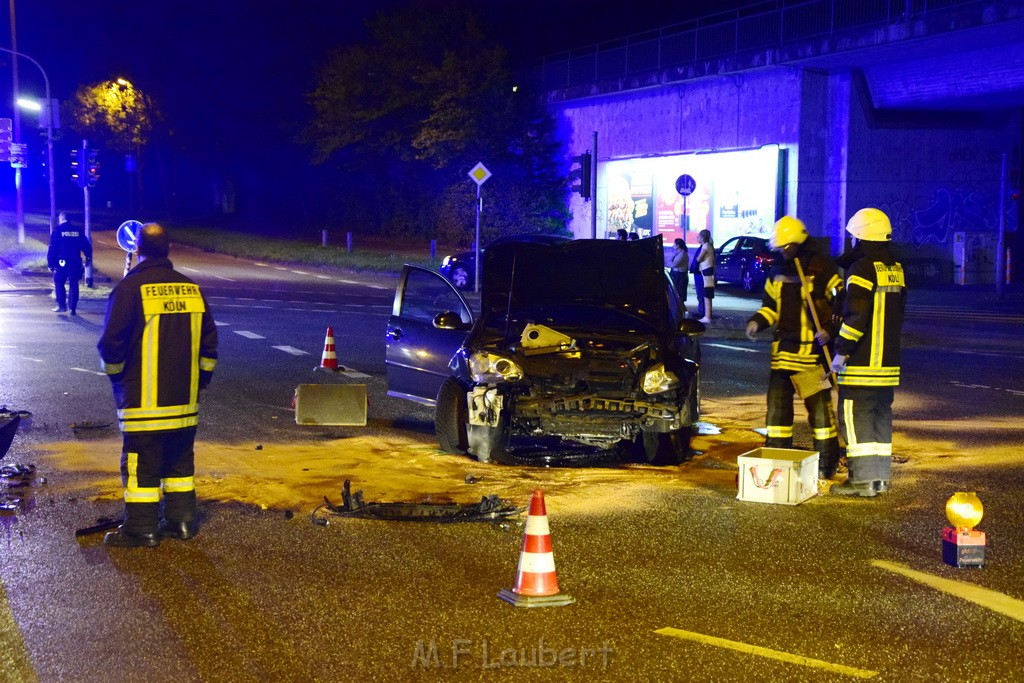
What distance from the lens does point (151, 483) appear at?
688 cm

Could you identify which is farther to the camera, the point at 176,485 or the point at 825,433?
the point at 825,433

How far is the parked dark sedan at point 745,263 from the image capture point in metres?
31.4

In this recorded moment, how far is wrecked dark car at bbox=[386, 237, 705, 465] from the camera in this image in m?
9.01

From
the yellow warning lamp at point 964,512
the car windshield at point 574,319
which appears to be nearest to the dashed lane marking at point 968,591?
the yellow warning lamp at point 964,512

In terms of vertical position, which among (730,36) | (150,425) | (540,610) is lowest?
(540,610)

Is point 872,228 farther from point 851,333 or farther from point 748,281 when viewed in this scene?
point 748,281

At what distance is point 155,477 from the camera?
692 centimetres

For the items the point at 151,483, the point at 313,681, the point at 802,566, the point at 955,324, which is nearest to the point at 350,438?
the point at 151,483

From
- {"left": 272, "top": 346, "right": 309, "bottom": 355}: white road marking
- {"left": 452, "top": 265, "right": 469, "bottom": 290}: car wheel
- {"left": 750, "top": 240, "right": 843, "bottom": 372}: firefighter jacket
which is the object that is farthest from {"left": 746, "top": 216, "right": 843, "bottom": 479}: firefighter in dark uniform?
{"left": 452, "top": 265, "right": 469, "bottom": 290}: car wheel

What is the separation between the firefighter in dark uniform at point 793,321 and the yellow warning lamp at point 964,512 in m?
2.02

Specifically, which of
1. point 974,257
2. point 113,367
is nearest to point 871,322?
point 113,367

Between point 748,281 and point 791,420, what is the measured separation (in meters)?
23.4

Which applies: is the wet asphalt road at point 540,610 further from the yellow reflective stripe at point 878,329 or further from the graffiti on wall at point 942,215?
the graffiti on wall at point 942,215

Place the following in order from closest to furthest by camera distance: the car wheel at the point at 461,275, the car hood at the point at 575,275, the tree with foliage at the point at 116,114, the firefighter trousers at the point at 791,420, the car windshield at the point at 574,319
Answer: the firefighter trousers at the point at 791,420
the car windshield at the point at 574,319
the car hood at the point at 575,275
the car wheel at the point at 461,275
the tree with foliage at the point at 116,114
